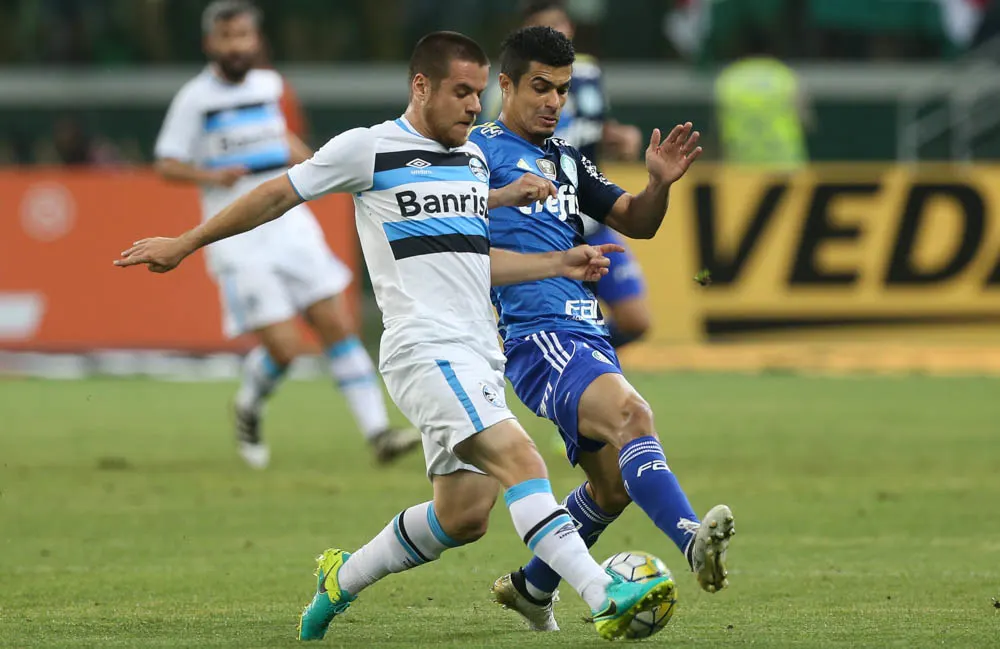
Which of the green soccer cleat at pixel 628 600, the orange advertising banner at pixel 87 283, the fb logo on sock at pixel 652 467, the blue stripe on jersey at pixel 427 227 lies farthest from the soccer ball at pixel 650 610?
the orange advertising banner at pixel 87 283

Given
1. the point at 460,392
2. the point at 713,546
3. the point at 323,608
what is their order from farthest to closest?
the point at 323,608 < the point at 460,392 < the point at 713,546

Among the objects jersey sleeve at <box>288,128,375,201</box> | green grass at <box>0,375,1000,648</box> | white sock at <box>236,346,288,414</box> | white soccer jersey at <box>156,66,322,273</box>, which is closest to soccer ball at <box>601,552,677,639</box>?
green grass at <box>0,375,1000,648</box>

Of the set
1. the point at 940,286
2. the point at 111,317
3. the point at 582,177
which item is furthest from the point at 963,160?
the point at 582,177

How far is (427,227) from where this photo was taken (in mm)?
5781

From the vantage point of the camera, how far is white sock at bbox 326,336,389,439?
34.5 ft

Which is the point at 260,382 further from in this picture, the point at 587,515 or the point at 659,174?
the point at 659,174

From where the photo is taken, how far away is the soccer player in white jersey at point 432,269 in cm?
560

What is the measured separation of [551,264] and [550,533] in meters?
0.90

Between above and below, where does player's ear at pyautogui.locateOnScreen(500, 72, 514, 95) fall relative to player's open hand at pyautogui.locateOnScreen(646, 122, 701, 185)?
above

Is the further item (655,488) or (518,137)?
(518,137)

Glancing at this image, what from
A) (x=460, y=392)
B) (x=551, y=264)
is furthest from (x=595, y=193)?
(x=460, y=392)

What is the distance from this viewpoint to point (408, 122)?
19.5 feet

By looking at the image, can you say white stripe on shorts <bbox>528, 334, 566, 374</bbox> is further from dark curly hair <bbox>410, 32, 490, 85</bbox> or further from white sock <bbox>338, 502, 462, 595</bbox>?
dark curly hair <bbox>410, 32, 490, 85</bbox>

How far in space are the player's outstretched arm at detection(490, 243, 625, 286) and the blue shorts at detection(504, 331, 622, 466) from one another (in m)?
0.40
